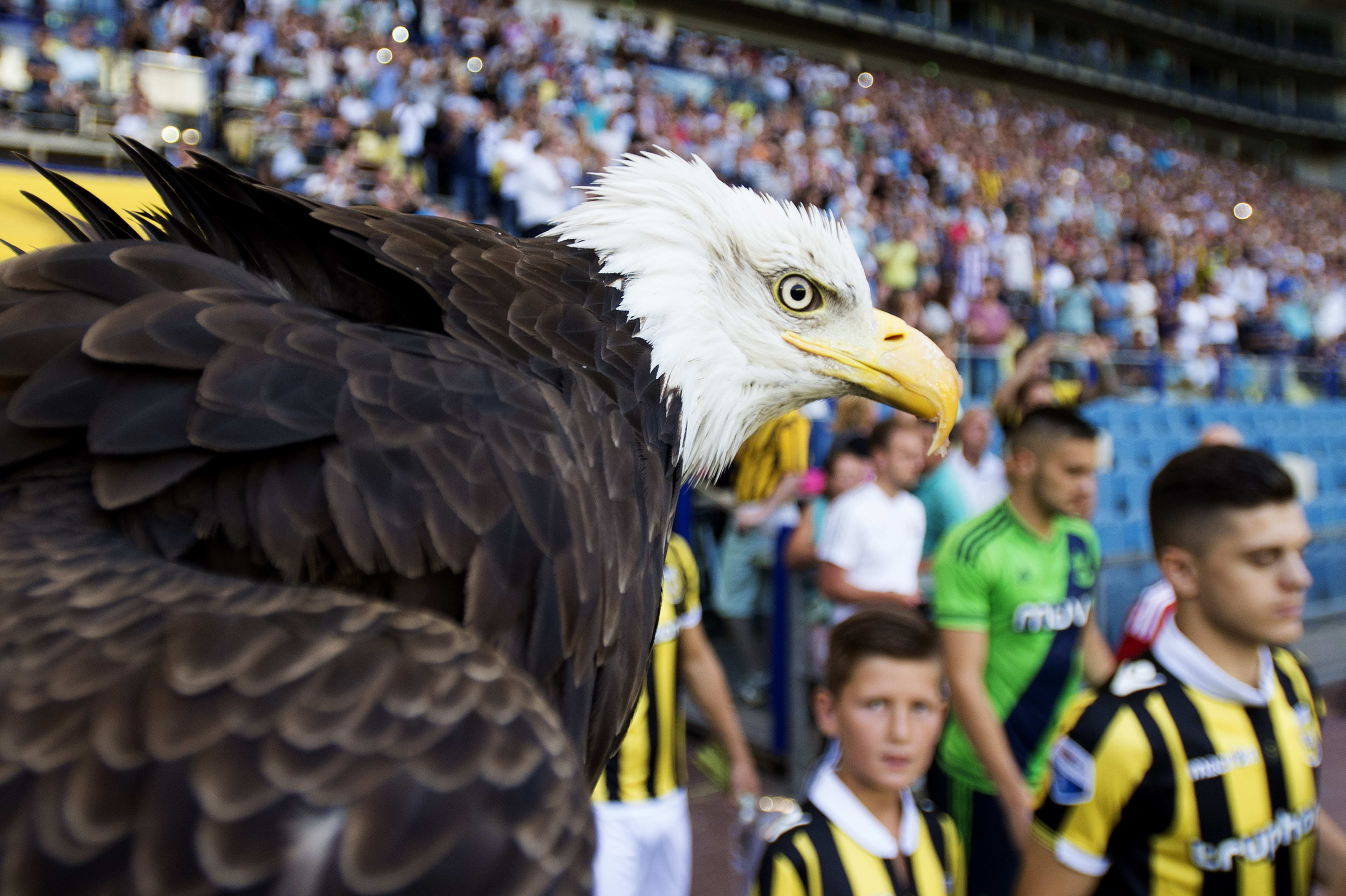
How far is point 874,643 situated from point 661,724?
101cm

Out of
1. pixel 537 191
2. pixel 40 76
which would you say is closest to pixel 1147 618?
pixel 537 191

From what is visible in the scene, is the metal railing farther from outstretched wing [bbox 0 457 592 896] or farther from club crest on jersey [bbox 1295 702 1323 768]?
outstretched wing [bbox 0 457 592 896]

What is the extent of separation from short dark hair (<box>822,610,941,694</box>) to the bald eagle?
1.06 m

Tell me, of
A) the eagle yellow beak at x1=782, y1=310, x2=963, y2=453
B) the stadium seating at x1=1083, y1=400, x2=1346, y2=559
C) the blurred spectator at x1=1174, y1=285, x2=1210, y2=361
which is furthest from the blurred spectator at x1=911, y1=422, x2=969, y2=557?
the blurred spectator at x1=1174, y1=285, x2=1210, y2=361

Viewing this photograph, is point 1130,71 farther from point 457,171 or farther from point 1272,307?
point 457,171

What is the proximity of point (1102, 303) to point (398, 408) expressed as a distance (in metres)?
16.9

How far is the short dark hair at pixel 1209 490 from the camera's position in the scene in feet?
8.26

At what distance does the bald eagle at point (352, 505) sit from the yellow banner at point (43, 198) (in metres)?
0.56

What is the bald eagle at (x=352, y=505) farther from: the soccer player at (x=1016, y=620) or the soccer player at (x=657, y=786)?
the soccer player at (x=1016, y=620)

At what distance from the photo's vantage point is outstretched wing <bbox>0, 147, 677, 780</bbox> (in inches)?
52.1

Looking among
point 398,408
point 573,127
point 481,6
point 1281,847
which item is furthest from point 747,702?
point 481,6

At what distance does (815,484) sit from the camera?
6.19 metres

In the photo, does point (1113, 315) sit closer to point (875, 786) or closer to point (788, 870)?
point (875, 786)

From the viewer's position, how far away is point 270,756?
1.07 meters
